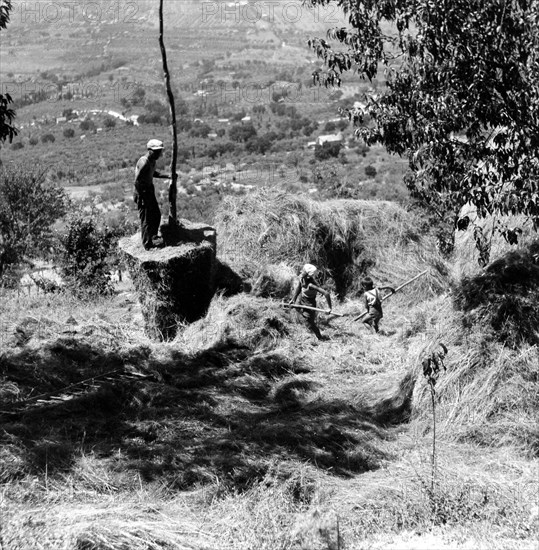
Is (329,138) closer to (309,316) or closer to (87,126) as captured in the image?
(87,126)

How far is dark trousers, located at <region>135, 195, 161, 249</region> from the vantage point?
9109mm

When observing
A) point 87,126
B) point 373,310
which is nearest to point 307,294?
point 373,310

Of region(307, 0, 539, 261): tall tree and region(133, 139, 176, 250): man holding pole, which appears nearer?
region(307, 0, 539, 261): tall tree

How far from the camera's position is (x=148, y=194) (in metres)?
9.15

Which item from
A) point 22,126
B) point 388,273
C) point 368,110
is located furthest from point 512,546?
point 22,126

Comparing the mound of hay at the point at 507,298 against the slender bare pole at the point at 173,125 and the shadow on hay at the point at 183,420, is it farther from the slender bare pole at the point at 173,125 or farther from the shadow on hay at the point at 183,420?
the slender bare pole at the point at 173,125

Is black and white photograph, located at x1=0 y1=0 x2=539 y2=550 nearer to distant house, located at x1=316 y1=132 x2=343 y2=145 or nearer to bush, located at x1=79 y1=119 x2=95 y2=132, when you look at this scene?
distant house, located at x1=316 y1=132 x2=343 y2=145

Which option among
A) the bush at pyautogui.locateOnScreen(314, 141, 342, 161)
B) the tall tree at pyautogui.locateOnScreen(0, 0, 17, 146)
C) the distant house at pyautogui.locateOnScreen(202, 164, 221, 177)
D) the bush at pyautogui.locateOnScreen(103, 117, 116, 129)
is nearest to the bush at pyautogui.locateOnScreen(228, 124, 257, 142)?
the distant house at pyautogui.locateOnScreen(202, 164, 221, 177)

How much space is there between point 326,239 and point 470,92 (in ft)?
17.1

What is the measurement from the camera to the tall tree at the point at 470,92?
627 cm

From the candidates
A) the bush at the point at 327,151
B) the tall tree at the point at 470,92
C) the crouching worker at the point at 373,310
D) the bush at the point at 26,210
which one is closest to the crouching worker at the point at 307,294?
the crouching worker at the point at 373,310

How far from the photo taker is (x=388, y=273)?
11.2 m

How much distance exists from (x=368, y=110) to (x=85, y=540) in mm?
4680

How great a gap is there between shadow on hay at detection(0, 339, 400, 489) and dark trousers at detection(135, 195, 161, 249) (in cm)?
152
